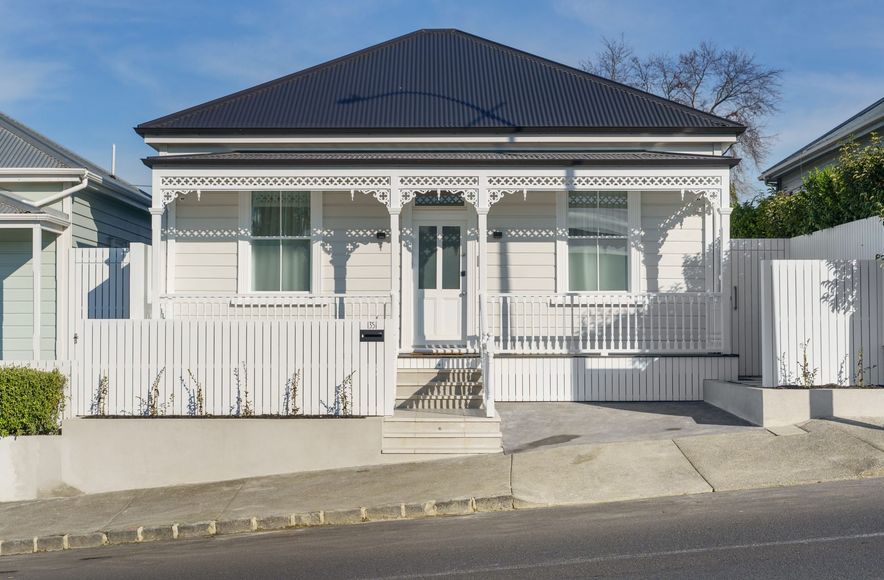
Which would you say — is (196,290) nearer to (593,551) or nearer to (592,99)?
(592,99)

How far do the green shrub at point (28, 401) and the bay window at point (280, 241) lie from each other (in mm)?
4542

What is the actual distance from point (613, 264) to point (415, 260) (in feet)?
10.9

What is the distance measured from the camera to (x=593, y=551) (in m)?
7.45

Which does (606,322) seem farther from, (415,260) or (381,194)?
(381,194)

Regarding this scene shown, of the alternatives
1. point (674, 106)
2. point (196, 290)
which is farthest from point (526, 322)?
point (196, 290)

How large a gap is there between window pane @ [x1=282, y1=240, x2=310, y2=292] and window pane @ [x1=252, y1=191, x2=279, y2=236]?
1.14 feet

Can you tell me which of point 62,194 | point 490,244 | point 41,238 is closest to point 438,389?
point 490,244

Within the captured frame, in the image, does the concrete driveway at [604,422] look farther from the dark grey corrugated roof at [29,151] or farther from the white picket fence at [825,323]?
the dark grey corrugated roof at [29,151]

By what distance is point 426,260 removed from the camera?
52.5 ft

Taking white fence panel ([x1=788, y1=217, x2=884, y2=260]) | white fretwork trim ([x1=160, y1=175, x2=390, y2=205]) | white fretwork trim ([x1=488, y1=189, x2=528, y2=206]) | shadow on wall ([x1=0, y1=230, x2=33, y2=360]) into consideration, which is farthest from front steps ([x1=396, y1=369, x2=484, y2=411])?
shadow on wall ([x1=0, y1=230, x2=33, y2=360])

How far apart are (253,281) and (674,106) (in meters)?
7.79

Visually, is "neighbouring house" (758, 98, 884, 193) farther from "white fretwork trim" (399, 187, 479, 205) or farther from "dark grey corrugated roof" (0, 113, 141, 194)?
"dark grey corrugated roof" (0, 113, 141, 194)

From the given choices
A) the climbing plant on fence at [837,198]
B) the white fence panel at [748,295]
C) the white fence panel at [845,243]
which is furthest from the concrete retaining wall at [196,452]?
the climbing plant on fence at [837,198]

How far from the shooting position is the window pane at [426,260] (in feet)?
52.4
